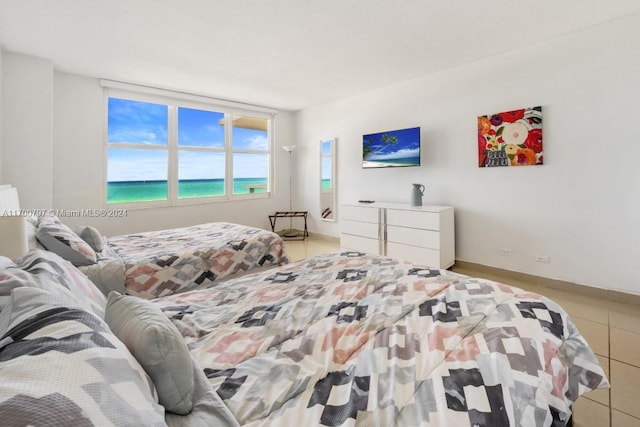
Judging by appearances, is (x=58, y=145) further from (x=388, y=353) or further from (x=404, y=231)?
(x=388, y=353)

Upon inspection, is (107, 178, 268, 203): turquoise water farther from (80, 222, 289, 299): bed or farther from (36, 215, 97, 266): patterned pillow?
(36, 215, 97, 266): patterned pillow

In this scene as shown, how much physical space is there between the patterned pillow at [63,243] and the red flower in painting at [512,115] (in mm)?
4102

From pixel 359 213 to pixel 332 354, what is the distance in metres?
3.34

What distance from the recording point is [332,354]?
1062mm

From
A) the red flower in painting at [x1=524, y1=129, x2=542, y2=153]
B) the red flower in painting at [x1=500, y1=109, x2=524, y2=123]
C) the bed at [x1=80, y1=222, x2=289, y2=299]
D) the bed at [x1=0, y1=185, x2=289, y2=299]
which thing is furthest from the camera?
the red flower in painting at [x1=500, y1=109, x2=524, y2=123]

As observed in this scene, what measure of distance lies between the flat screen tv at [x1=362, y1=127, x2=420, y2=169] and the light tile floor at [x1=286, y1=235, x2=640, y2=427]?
172cm

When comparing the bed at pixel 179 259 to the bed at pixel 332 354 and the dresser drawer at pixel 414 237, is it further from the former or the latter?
the dresser drawer at pixel 414 237

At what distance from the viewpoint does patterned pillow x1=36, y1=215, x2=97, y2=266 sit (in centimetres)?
199

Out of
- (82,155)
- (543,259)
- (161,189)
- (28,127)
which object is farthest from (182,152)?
(543,259)

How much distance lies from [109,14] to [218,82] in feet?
5.66

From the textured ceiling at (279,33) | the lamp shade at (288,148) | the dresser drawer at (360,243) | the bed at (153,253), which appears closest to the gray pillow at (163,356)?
the bed at (153,253)

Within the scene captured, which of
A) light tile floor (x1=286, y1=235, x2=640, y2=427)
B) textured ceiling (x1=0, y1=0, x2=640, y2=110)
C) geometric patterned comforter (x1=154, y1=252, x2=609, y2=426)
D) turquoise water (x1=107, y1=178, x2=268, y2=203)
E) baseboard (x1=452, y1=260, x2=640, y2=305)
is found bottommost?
light tile floor (x1=286, y1=235, x2=640, y2=427)

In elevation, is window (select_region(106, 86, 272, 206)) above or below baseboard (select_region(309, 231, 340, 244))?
above

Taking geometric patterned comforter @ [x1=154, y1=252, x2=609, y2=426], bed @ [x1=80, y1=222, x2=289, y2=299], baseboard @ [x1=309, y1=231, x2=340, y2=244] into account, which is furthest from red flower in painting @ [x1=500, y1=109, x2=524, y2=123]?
baseboard @ [x1=309, y1=231, x2=340, y2=244]
